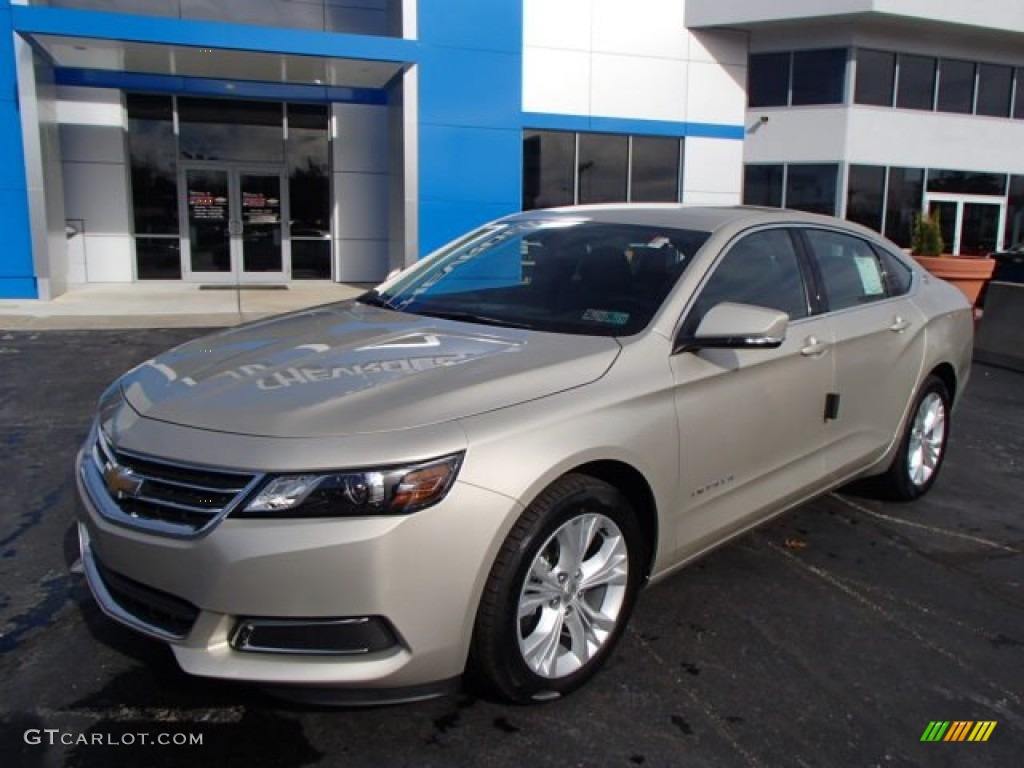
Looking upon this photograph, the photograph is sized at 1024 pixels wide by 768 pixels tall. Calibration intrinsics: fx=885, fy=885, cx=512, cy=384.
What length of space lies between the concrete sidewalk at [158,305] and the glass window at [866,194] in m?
12.8

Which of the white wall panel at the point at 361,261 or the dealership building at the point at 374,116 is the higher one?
the dealership building at the point at 374,116

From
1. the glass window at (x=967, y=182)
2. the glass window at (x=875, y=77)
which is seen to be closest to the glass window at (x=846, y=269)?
the glass window at (x=875, y=77)

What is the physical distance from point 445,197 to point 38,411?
11228 mm

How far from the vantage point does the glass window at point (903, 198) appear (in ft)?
76.0

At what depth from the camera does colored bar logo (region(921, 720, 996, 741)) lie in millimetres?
2871

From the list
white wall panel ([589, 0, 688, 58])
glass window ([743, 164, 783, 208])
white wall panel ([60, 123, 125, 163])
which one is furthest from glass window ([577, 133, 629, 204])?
white wall panel ([60, 123, 125, 163])

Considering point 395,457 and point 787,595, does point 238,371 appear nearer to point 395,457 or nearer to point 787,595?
point 395,457

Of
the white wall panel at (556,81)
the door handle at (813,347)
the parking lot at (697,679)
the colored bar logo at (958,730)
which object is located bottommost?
the colored bar logo at (958,730)

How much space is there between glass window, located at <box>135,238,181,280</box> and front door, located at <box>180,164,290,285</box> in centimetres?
20

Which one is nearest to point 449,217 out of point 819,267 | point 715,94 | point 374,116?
point 374,116

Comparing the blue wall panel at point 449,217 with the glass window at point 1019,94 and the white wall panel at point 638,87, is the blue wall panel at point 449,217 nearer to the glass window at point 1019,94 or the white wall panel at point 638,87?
the white wall panel at point 638,87

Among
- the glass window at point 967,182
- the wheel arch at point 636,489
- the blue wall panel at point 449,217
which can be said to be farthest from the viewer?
the glass window at point 967,182

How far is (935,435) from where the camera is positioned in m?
5.25

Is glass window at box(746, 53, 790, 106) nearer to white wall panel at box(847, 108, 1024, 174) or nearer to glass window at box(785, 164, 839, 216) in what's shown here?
white wall panel at box(847, 108, 1024, 174)
